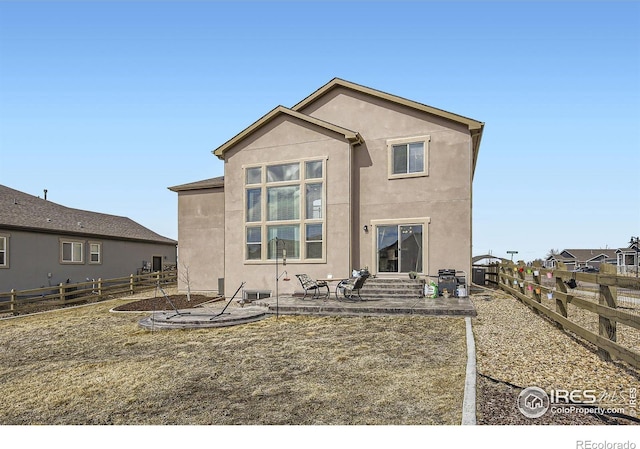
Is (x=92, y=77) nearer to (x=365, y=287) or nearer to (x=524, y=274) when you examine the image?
(x=365, y=287)

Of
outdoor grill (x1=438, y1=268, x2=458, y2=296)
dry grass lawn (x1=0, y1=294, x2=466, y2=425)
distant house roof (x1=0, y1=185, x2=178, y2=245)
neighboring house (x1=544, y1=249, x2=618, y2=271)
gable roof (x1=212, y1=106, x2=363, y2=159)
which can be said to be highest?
gable roof (x1=212, y1=106, x2=363, y2=159)

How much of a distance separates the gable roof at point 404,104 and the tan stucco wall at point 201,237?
6973mm

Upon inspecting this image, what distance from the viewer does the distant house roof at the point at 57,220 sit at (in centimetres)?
2202

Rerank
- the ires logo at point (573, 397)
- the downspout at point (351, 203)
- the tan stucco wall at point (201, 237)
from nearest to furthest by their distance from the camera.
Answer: the ires logo at point (573, 397) < the downspout at point (351, 203) < the tan stucco wall at point (201, 237)

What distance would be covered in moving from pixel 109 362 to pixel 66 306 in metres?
14.0

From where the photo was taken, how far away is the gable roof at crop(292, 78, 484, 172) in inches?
601

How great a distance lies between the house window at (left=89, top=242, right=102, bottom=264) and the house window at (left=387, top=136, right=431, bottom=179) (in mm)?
20995

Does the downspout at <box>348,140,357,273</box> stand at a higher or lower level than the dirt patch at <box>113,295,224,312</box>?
higher

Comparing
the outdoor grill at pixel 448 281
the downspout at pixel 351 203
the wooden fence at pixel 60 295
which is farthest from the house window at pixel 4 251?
the outdoor grill at pixel 448 281

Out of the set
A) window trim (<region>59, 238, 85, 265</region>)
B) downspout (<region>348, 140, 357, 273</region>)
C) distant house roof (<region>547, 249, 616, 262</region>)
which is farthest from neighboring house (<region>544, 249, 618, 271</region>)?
window trim (<region>59, 238, 85, 265</region>)

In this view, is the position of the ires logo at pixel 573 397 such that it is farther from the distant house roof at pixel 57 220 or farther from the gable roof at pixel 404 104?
the distant house roof at pixel 57 220

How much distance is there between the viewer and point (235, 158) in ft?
58.6

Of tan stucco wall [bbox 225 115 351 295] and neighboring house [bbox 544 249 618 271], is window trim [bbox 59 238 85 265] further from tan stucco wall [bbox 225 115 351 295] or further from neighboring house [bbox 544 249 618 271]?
neighboring house [bbox 544 249 618 271]
